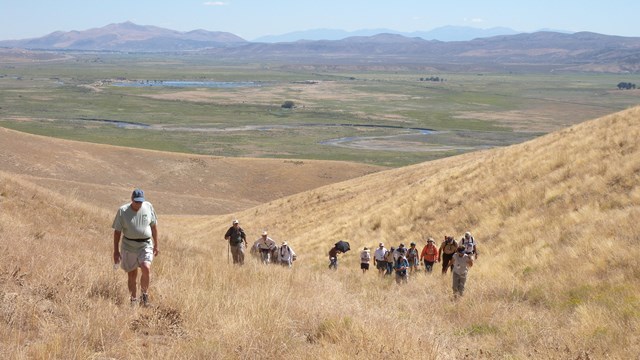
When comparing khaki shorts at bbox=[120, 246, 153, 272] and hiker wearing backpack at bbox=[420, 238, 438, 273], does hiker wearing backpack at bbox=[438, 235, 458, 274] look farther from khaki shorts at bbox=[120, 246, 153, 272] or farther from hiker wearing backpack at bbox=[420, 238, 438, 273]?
khaki shorts at bbox=[120, 246, 153, 272]

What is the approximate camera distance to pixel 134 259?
8.07 meters

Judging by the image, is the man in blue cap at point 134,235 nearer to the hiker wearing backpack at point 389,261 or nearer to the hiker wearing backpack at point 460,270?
the hiker wearing backpack at point 460,270

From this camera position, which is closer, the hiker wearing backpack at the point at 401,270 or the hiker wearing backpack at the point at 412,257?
the hiker wearing backpack at the point at 401,270

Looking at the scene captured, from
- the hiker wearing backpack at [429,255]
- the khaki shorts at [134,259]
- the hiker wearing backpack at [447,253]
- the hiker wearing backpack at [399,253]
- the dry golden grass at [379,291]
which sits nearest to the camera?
the dry golden grass at [379,291]

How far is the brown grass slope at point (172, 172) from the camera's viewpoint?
159 feet

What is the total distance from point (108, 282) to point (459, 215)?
14.4m

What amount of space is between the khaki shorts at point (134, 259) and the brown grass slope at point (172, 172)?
35955mm

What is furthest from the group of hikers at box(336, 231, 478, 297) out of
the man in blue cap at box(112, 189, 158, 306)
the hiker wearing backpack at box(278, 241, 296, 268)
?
the man in blue cap at box(112, 189, 158, 306)

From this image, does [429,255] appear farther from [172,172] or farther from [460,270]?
[172,172]

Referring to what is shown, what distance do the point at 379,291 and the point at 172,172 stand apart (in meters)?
47.3

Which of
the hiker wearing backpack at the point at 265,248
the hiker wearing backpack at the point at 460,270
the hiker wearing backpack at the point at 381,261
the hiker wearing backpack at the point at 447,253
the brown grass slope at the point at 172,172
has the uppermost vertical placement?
the hiker wearing backpack at the point at 460,270

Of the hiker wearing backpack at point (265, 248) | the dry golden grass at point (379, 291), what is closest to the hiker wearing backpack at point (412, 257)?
the dry golden grass at point (379, 291)

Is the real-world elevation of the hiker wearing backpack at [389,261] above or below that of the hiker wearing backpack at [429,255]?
below

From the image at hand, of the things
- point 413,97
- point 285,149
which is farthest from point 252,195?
point 413,97
